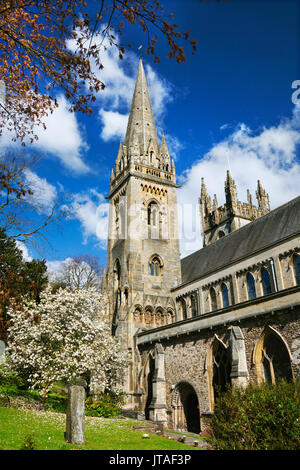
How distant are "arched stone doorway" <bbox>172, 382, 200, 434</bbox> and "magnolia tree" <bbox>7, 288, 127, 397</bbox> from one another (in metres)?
4.99

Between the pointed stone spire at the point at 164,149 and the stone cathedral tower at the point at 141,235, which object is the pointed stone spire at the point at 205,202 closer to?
the pointed stone spire at the point at 164,149

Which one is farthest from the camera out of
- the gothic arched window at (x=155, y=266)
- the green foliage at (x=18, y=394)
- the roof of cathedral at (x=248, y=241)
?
the gothic arched window at (x=155, y=266)

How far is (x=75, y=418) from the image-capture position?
443 inches

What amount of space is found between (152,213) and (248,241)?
11.0m

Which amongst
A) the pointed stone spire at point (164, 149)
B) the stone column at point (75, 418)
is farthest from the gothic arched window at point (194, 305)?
the stone column at point (75, 418)

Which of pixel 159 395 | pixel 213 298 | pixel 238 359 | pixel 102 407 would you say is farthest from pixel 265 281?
pixel 102 407

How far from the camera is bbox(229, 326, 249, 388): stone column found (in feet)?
52.0

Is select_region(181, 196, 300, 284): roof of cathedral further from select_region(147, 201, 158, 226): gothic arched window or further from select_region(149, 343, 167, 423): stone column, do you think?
select_region(149, 343, 167, 423): stone column

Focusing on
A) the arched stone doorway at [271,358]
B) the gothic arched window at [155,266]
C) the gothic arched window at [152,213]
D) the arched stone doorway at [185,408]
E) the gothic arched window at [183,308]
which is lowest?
the arched stone doorway at [185,408]

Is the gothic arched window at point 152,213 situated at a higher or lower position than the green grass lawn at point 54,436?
higher

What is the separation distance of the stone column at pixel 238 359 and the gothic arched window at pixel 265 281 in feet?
21.2

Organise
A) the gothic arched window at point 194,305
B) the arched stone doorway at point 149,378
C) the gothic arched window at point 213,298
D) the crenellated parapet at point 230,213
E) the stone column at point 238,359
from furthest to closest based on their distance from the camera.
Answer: the crenellated parapet at point 230,213 → the gothic arched window at point 194,305 → the gothic arched window at point 213,298 → the arched stone doorway at point 149,378 → the stone column at point 238,359

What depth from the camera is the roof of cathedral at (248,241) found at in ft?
79.4
